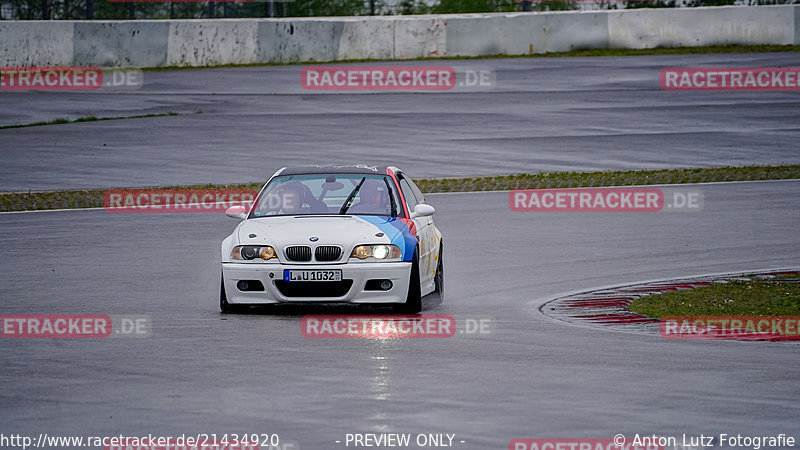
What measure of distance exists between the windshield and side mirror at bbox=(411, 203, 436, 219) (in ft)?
0.47

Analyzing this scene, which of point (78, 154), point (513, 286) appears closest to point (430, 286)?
point (513, 286)

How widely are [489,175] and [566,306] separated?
971cm

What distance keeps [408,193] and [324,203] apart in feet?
3.55

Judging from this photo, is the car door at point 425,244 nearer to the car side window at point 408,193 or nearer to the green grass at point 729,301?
the car side window at point 408,193

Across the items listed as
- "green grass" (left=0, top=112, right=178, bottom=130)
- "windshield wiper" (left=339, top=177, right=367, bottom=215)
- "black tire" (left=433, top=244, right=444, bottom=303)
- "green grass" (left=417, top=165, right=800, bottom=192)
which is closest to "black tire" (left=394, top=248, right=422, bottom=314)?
"black tire" (left=433, top=244, right=444, bottom=303)

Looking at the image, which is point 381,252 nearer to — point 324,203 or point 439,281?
point 439,281

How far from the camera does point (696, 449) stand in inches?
314

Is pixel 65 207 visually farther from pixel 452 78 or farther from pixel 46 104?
pixel 452 78

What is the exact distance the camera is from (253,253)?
12.9m

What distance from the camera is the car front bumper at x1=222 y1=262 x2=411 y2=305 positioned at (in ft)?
41.8

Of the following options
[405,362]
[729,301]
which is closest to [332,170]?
[729,301]

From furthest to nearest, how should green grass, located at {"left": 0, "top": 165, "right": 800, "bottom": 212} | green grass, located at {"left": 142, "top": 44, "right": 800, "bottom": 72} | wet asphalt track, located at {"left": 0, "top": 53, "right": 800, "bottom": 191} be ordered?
green grass, located at {"left": 142, "top": 44, "right": 800, "bottom": 72}, wet asphalt track, located at {"left": 0, "top": 53, "right": 800, "bottom": 191}, green grass, located at {"left": 0, "top": 165, "right": 800, "bottom": 212}

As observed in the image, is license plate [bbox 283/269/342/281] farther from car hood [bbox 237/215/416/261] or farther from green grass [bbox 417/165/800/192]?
green grass [bbox 417/165/800/192]

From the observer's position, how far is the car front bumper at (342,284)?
12.7 meters
